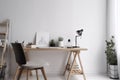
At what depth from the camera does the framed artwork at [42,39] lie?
379 cm

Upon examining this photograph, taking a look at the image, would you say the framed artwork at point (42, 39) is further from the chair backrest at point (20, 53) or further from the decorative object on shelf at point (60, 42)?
the chair backrest at point (20, 53)

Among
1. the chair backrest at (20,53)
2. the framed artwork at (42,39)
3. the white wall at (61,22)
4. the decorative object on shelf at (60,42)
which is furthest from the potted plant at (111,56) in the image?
the chair backrest at (20,53)

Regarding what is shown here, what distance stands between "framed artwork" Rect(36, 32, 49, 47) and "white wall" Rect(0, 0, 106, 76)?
0.33 ft

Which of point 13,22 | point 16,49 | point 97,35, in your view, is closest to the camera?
point 16,49

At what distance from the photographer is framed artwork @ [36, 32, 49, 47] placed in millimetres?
3795

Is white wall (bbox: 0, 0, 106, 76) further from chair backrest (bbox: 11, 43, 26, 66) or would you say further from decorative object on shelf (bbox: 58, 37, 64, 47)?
chair backrest (bbox: 11, 43, 26, 66)

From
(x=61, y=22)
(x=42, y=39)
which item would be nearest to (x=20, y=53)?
(x=42, y=39)

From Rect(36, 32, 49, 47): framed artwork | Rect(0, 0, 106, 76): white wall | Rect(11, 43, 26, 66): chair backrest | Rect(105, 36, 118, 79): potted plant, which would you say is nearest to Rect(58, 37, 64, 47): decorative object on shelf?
Rect(0, 0, 106, 76): white wall

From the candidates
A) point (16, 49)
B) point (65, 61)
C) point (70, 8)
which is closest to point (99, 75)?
point (65, 61)

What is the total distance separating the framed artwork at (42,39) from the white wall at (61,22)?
0.10 meters

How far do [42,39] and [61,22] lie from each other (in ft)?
1.99

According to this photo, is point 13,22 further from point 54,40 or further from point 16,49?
point 16,49

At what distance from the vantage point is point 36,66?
2.57 m

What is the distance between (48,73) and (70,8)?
5.35 ft
